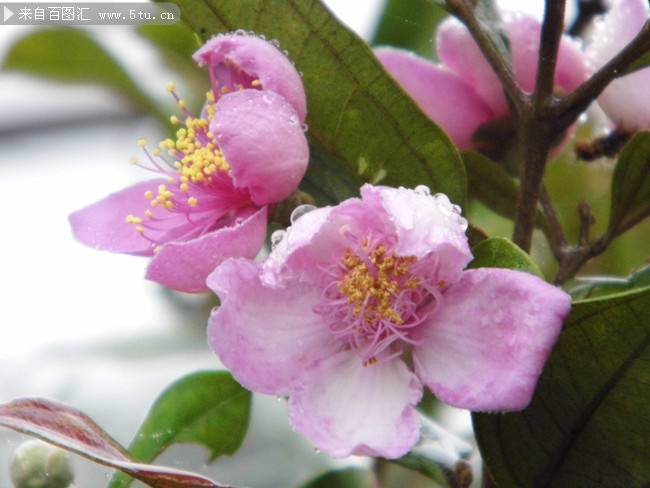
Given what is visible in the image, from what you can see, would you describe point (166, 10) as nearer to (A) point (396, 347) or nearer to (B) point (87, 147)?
(A) point (396, 347)

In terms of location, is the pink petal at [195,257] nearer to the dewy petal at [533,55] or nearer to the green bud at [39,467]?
the green bud at [39,467]

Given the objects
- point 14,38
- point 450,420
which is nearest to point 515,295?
point 450,420

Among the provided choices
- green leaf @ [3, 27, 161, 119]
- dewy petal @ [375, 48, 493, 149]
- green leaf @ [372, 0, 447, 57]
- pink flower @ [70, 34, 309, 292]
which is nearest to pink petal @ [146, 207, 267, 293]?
pink flower @ [70, 34, 309, 292]

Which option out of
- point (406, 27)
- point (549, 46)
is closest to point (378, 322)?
point (549, 46)

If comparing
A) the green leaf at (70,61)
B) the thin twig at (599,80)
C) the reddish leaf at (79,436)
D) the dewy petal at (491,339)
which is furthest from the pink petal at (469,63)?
the green leaf at (70,61)

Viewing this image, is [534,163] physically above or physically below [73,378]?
above

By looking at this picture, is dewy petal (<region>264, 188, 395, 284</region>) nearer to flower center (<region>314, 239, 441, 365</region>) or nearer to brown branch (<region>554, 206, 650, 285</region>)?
flower center (<region>314, 239, 441, 365</region>)
